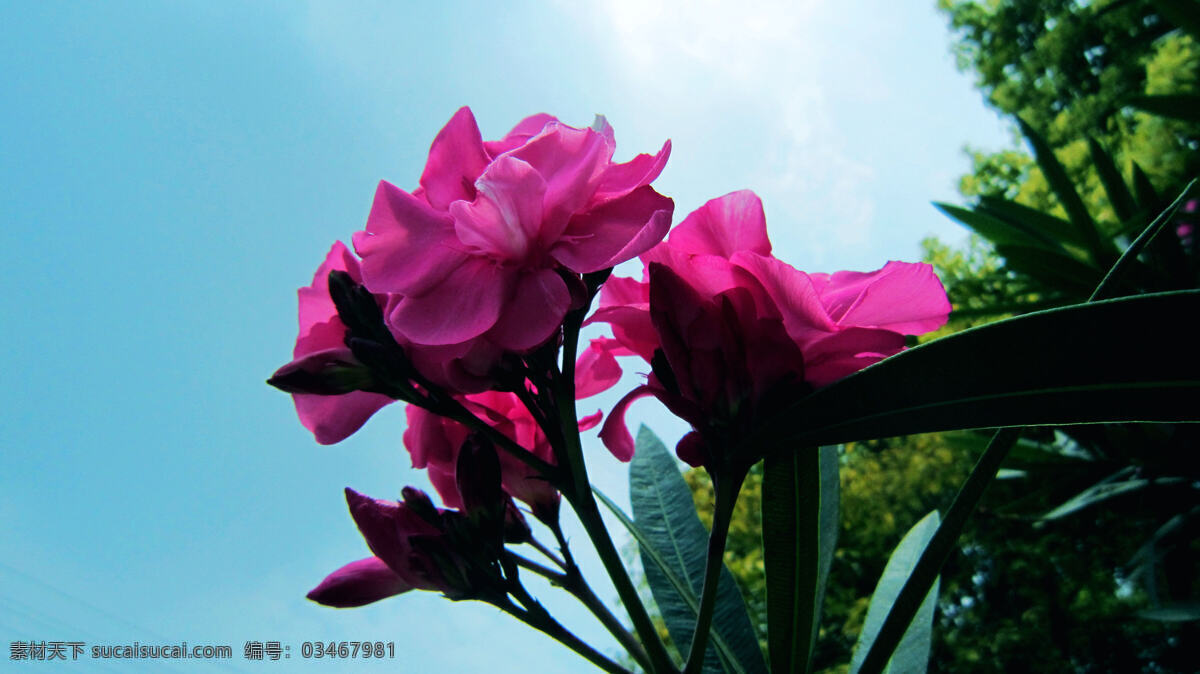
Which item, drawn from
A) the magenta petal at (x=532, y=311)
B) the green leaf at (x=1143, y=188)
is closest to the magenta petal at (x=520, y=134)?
the magenta petal at (x=532, y=311)

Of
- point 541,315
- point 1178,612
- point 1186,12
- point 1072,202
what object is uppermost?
point 1186,12

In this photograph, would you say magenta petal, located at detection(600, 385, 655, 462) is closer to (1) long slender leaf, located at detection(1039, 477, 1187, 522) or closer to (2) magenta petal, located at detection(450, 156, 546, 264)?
(2) magenta petal, located at detection(450, 156, 546, 264)

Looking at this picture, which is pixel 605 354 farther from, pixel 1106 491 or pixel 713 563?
pixel 1106 491

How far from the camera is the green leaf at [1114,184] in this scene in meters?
2.51

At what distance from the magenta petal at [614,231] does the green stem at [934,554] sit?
29 centimetres

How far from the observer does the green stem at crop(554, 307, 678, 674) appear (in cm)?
50

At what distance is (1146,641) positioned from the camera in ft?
13.0

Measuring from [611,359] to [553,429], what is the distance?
0.33ft

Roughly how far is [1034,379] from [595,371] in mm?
323

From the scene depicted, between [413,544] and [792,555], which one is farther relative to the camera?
[792,555]

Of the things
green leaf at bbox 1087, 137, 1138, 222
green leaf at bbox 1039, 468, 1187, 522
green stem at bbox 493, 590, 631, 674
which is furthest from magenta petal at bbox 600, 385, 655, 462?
green leaf at bbox 1087, 137, 1138, 222

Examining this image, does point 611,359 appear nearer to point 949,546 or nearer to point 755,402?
point 755,402

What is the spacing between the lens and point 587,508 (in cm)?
51

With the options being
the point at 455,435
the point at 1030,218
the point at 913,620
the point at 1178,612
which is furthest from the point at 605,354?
the point at 1030,218
